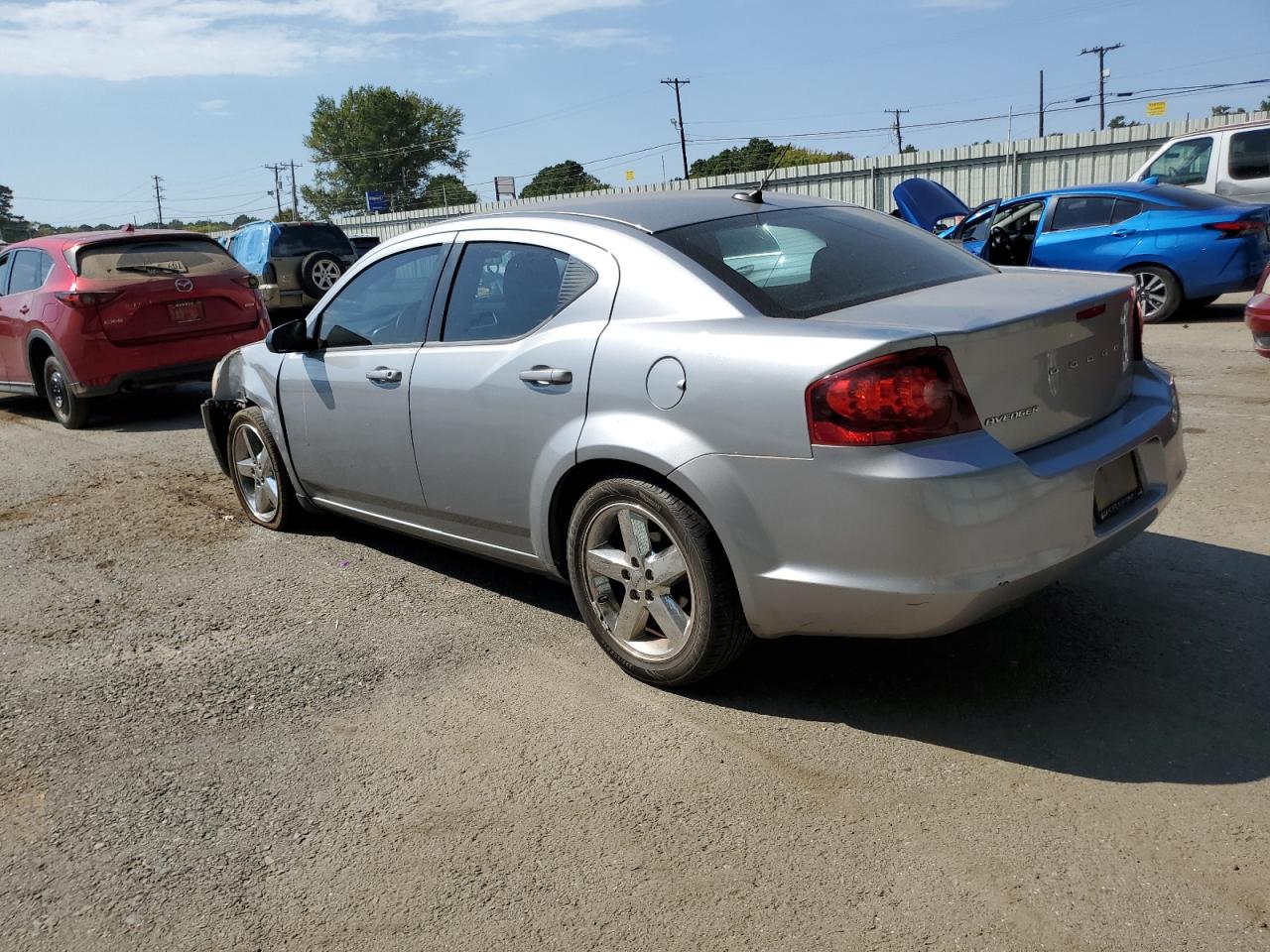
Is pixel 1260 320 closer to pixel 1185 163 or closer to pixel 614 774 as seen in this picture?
pixel 614 774

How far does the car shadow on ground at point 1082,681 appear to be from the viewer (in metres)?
2.97

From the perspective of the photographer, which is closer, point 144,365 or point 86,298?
point 86,298

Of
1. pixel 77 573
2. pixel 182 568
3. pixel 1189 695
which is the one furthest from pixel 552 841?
pixel 77 573

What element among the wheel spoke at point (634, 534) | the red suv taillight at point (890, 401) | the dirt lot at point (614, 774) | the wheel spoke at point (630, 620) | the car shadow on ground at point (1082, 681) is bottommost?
the car shadow on ground at point (1082, 681)

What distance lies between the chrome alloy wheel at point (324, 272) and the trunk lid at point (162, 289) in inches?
244

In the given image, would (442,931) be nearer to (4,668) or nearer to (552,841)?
(552,841)

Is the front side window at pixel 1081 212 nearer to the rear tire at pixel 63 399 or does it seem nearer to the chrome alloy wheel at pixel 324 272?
the rear tire at pixel 63 399

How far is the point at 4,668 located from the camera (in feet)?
13.5

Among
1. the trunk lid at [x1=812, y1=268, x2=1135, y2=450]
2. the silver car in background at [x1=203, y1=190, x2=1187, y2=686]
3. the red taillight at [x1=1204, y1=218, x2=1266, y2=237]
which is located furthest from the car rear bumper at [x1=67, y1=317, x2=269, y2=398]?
the red taillight at [x1=1204, y1=218, x2=1266, y2=237]

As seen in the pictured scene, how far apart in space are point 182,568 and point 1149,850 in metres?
4.37

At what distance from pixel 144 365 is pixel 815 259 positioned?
7304mm

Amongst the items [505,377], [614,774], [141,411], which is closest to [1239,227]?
[505,377]

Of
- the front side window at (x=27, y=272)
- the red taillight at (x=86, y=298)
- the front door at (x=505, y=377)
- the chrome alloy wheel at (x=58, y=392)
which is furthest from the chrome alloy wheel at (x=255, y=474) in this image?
the front side window at (x=27, y=272)

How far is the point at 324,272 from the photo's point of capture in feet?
53.1
